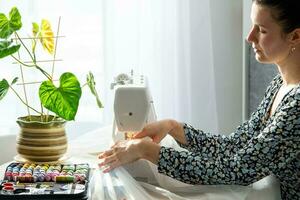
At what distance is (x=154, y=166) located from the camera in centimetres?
143

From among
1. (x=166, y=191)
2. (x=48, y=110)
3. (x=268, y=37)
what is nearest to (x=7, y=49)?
(x=48, y=110)

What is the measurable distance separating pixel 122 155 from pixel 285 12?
22.8 inches

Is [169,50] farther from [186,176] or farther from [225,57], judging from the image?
[186,176]

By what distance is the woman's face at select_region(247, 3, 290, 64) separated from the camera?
1.41 meters

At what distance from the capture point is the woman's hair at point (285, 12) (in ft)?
4.52

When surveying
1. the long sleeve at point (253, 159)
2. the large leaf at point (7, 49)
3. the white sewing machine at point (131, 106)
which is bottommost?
the long sleeve at point (253, 159)

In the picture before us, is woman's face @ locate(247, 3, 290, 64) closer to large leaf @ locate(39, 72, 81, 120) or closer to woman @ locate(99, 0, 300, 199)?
woman @ locate(99, 0, 300, 199)

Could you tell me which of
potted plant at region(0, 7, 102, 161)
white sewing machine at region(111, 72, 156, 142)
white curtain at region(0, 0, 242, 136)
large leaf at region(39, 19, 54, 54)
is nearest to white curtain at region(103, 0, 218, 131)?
white curtain at region(0, 0, 242, 136)

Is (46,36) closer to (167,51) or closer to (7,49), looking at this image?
(7,49)

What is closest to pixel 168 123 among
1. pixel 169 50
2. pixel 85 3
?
pixel 169 50

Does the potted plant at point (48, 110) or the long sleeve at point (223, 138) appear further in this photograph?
the long sleeve at point (223, 138)

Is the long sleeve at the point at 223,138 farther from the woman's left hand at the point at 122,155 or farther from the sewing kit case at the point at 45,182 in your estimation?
the sewing kit case at the point at 45,182

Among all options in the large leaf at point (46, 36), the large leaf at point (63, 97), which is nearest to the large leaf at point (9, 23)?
the large leaf at point (46, 36)

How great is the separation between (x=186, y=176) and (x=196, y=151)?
0.90 feet
